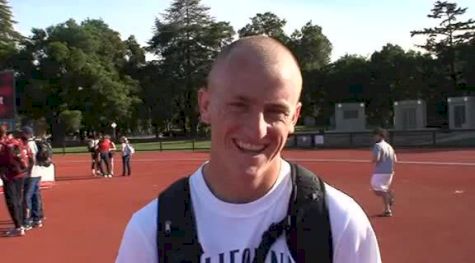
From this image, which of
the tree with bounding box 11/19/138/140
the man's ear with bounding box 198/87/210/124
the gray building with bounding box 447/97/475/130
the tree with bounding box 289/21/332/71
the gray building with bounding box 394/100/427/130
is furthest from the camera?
the tree with bounding box 289/21/332/71

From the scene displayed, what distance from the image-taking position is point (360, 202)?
13.8 meters

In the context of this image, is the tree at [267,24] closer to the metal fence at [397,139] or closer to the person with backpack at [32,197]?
the metal fence at [397,139]

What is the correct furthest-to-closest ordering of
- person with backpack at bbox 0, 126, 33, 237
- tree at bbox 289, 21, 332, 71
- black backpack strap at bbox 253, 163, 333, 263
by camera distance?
tree at bbox 289, 21, 332, 71
person with backpack at bbox 0, 126, 33, 237
black backpack strap at bbox 253, 163, 333, 263

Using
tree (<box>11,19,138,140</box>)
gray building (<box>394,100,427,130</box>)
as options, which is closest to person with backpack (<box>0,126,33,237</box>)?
gray building (<box>394,100,427,130</box>)

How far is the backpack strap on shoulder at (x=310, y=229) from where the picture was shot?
1627 mm

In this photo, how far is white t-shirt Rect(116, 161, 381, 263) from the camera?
167 centimetres

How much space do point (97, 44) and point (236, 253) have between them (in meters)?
78.9

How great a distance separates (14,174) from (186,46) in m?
71.1

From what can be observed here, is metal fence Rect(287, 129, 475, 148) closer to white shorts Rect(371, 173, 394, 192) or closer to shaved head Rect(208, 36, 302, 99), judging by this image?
white shorts Rect(371, 173, 394, 192)

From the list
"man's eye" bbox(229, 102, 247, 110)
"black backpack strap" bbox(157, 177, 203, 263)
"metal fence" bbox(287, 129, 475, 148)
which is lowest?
"metal fence" bbox(287, 129, 475, 148)

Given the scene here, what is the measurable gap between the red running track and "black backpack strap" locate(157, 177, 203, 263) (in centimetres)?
650

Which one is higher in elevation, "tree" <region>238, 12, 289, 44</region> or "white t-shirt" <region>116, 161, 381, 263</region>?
"tree" <region>238, 12, 289, 44</region>

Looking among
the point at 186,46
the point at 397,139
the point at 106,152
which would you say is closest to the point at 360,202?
the point at 106,152

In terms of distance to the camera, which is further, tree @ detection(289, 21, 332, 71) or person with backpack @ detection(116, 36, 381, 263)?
A: tree @ detection(289, 21, 332, 71)
